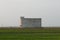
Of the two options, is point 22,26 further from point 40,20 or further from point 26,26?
point 40,20

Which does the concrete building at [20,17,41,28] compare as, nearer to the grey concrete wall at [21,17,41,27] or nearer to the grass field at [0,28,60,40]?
the grey concrete wall at [21,17,41,27]

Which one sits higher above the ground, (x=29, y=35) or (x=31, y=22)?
(x=31, y=22)

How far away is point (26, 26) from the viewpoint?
5391 centimetres

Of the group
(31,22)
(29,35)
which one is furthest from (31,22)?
(29,35)

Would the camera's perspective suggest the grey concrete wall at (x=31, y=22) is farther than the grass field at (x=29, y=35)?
Yes

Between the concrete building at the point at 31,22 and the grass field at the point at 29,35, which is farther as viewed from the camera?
the concrete building at the point at 31,22

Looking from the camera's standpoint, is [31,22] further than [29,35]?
Yes

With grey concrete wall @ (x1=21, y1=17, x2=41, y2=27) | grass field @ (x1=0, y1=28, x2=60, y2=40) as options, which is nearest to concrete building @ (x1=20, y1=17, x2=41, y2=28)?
grey concrete wall @ (x1=21, y1=17, x2=41, y2=27)

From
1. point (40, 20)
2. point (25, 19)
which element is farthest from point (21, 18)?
point (40, 20)

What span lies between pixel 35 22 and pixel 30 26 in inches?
70.1

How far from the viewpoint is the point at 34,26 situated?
55.0 m

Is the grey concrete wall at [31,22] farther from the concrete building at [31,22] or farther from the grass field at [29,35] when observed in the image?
the grass field at [29,35]

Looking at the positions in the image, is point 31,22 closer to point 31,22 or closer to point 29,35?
point 31,22

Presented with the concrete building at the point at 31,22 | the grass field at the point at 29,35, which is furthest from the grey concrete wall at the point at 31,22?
the grass field at the point at 29,35
